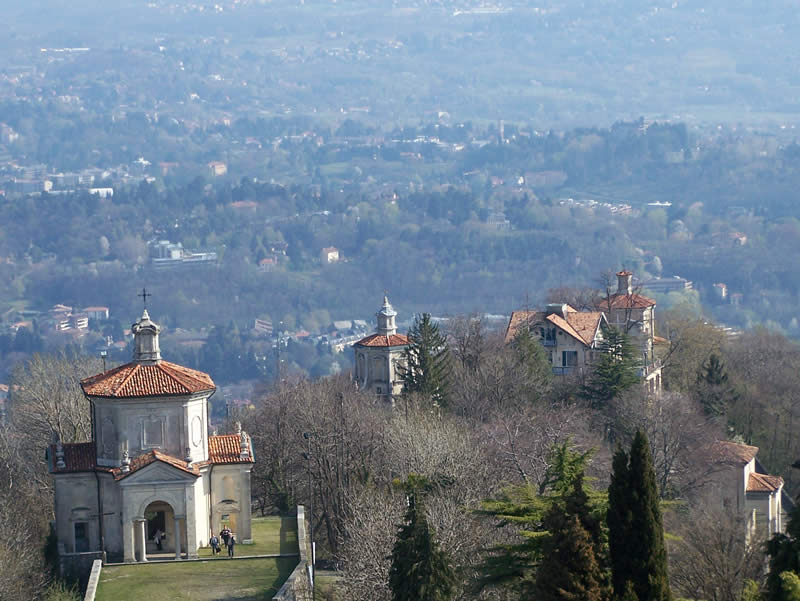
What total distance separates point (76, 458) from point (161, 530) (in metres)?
3.05

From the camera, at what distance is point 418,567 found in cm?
4012

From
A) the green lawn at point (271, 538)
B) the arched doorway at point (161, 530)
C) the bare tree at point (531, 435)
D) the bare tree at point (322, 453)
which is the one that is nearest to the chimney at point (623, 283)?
the bare tree at point (531, 435)

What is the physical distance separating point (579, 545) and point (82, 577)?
1979 centimetres

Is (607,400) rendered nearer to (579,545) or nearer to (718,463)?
(718,463)

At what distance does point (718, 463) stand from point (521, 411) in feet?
22.5

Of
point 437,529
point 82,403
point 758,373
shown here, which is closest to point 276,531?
point 437,529

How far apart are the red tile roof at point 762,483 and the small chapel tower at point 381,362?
52.6 feet

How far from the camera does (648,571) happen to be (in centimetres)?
3541

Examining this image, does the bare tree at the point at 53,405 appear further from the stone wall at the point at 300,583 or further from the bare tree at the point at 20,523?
the stone wall at the point at 300,583

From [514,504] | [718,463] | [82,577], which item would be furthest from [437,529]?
[718,463]

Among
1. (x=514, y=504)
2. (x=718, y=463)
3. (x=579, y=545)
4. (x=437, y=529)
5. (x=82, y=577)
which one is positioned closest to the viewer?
(x=579, y=545)

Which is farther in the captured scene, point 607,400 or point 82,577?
point 607,400

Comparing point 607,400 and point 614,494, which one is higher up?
point 614,494

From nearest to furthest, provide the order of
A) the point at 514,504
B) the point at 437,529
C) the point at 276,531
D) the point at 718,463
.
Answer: the point at 514,504, the point at 437,529, the point at 276,531, the point at 718,463
